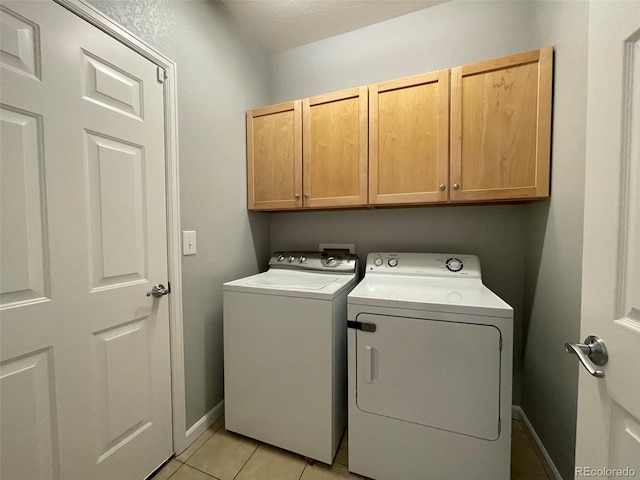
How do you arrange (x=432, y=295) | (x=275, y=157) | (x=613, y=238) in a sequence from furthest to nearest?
(x=275, y=157), (x=432, y=295), (x=613, y=238)

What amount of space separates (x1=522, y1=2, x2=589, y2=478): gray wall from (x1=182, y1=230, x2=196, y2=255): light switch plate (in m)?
1.83

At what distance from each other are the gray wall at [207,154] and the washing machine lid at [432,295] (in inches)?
36.2

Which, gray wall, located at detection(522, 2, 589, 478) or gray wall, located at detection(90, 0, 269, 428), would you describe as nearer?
gray wall, located at detection(522, 2, 589, 478)

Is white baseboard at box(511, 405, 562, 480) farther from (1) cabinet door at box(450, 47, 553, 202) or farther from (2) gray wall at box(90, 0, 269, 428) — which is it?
(2) gray wall at box(90, 0, 269, 428)

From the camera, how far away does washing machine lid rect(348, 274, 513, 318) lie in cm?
104

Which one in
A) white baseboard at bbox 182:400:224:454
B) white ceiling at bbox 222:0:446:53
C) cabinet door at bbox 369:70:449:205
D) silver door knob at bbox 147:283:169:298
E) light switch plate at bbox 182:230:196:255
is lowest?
white baseboard at bbox 182:400:224:454

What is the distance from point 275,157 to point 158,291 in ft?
3.70

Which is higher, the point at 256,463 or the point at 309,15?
the point at 309,15

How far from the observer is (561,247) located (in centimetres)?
113

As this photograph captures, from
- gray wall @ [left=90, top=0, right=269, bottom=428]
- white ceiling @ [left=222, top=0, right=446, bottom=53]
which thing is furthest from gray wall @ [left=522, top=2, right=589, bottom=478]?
gray wall @ [left=90, top=0, right=269, bottom=428]

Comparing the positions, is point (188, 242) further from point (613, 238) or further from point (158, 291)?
point (613, 238)

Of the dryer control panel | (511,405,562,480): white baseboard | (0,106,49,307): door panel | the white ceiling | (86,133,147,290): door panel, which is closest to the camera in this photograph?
(0,106,49,307): door panel

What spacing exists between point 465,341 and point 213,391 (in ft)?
5.00

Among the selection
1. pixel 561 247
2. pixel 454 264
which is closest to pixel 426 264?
pixel 454 264
